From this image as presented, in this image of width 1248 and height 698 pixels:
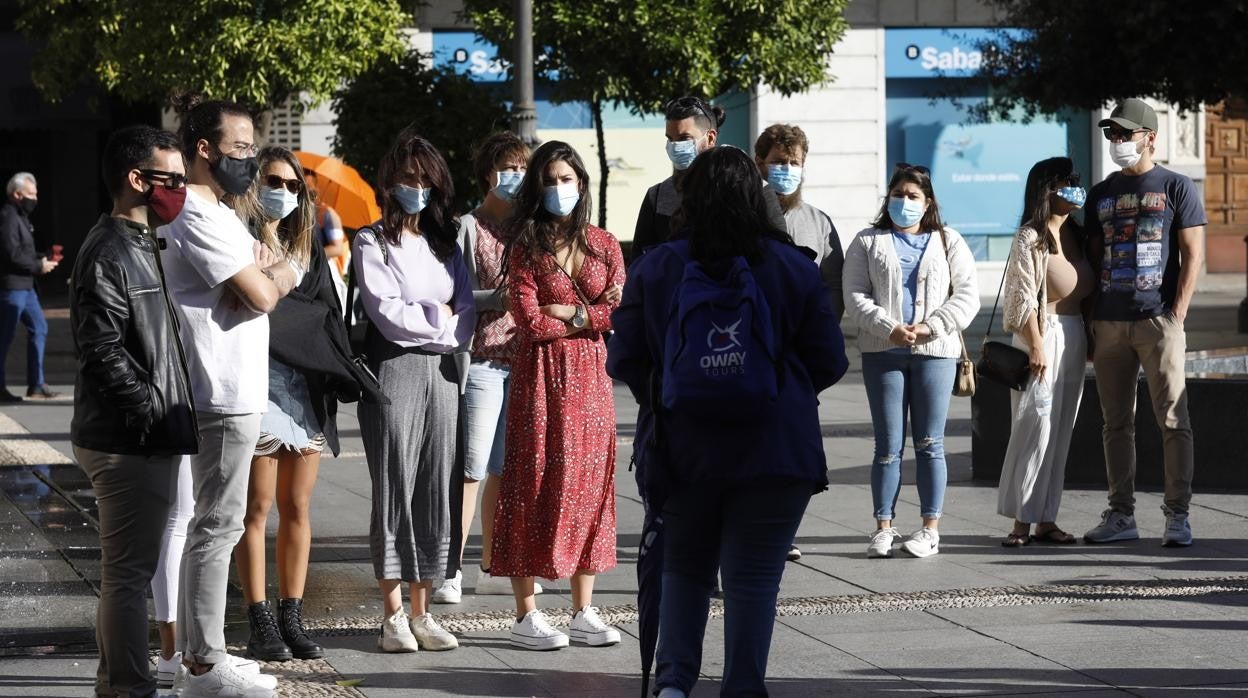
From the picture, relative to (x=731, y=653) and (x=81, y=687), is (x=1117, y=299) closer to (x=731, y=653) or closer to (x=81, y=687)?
(x=731, y=653)

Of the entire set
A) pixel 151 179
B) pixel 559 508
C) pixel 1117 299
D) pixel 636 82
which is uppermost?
pixel 636 82

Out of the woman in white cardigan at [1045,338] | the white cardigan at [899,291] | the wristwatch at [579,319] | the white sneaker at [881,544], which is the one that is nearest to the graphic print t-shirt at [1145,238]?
the woman in white cardigan at [1045,338]

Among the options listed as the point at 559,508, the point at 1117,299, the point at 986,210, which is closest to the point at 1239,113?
the point at 986,210

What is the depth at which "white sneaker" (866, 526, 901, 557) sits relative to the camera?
7824 mm

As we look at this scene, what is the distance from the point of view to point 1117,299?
8.04 m

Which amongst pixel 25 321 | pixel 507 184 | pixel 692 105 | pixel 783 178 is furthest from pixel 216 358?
pixel 25 321

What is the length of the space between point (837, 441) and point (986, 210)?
15706mm

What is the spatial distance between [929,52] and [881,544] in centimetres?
1986

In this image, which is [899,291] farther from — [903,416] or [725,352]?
[725,352]

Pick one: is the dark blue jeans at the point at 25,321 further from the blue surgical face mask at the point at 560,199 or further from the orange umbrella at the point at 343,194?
the blue surgical face mask at the point at 560,199

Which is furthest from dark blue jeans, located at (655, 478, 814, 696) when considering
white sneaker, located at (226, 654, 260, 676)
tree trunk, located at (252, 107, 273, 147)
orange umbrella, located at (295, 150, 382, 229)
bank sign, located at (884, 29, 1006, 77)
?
bank sign, located at (884, 29, 1006, 77)

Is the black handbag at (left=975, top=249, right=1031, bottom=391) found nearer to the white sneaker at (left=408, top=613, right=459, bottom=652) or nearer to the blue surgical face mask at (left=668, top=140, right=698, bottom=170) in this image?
the blue surgical face mask at (left=668, top=140, right=698, bottom=170)

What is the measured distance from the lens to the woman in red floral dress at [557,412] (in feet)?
20.2

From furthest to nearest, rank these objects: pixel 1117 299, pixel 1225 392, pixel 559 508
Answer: pixel 1225 392 < pixel 1117 299 < pixel 559 508
